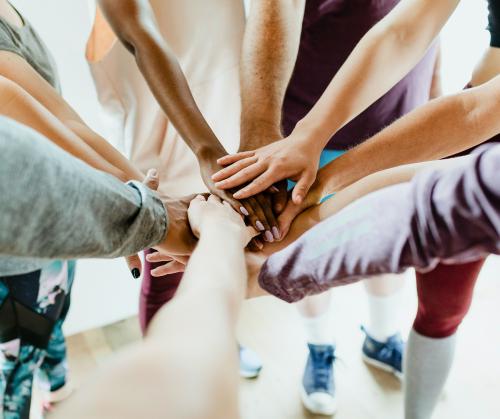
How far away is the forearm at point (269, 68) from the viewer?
1.05 metres

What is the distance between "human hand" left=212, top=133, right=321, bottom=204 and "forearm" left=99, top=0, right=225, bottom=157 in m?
0.10

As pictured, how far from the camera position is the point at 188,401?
1.11 ft

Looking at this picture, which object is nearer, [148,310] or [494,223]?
[494,223]

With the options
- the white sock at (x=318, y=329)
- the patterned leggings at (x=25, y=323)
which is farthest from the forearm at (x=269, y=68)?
the white sock at (x=318, y=329)

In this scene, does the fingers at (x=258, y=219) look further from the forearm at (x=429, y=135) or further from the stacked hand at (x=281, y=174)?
the forearm at (x=429, y=135)

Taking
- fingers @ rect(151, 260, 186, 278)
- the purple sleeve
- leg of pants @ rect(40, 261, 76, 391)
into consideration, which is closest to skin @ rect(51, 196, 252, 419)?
the purple sleeve

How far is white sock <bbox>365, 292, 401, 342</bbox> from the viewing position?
1.47 m

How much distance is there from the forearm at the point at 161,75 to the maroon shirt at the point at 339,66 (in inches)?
12.9

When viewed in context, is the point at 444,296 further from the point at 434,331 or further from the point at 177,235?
the point at 177,235

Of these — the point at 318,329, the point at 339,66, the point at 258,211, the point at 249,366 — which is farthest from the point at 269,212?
the point at 249,366

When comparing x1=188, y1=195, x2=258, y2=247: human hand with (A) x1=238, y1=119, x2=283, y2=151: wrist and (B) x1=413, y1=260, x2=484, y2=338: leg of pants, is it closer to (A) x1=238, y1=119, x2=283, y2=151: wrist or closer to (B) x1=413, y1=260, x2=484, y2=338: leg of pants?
(A) x1=238, y1=119, x2=283, y2=151: wrist

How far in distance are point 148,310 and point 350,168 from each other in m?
0.70

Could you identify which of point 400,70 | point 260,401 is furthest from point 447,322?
point 260,401

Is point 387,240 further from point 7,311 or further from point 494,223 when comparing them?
point 7,311
